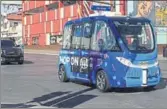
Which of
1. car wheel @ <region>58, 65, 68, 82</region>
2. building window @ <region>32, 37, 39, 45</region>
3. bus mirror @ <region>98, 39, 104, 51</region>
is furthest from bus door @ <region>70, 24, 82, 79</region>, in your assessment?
building window @ <region>32, 37, 39, 45</region>

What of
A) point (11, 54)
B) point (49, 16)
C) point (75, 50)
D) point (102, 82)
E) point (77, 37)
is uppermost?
A: point (49, 16)

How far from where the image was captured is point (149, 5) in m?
64.2

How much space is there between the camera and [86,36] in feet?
52.1

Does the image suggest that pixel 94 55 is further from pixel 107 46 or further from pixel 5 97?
pixel 5 97

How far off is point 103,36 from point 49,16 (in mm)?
74445

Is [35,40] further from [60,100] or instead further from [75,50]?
[60,100]

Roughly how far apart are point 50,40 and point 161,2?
27280mm

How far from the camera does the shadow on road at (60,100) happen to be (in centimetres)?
1184

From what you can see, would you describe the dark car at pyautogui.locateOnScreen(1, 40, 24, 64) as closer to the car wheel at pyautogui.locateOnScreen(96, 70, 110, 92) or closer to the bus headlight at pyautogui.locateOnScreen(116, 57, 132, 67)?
the car wheel at pyautogui.locateOnScreen(96, 70, 110, 92)

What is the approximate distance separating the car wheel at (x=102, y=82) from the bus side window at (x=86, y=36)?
1.22m

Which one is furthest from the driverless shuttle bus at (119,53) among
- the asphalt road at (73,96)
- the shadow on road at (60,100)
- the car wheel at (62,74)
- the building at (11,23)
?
the building at (11,23)

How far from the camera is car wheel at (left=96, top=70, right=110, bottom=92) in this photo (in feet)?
47.7

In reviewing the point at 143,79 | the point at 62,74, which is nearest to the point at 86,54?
the point at 143,79

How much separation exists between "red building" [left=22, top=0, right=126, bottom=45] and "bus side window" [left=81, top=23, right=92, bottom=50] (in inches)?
2003
